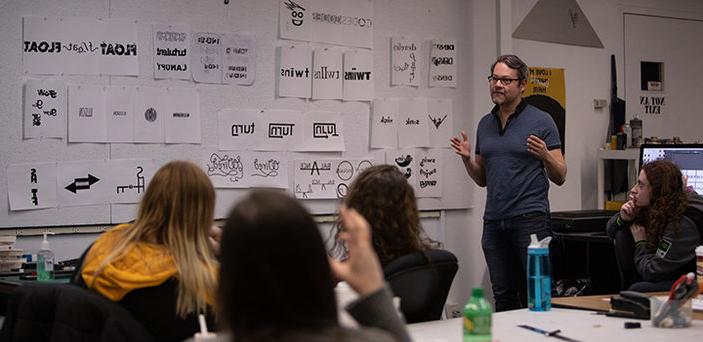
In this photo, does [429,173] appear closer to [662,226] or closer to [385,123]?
[385,123]

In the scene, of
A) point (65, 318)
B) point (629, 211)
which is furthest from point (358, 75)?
point (65, 318)

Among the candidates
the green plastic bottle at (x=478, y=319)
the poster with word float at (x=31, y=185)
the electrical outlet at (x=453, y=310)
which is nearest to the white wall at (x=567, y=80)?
the electrical outlet at (x=453, y=310)

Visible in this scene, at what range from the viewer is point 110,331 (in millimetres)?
2115

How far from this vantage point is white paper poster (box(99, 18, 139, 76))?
446cm

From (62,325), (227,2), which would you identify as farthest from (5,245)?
(62,325)

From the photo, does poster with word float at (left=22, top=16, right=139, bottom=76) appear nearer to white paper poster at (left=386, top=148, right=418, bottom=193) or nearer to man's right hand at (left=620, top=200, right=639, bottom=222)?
white paper poster at (left=386, top=148, right=418, bottom=193)

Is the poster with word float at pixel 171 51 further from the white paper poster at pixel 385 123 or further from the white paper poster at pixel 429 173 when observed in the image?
the white paper poster at pixel 429 173

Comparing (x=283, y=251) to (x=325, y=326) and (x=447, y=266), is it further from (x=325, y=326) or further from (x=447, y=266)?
(x=447, y=266)

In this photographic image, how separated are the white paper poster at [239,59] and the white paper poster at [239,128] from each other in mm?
169

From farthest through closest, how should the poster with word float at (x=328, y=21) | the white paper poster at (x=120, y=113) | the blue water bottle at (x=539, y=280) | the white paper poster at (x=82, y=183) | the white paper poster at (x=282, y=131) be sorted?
the poster with word float at (x=328, y=21)
the white paper poster at (x=282, y=131)
the white paper poster at (x=120, y=113)
the white paper poster at (x=82, y=183)
the blue water bottle at (x=539, y=280)

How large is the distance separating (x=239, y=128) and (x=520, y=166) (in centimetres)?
150

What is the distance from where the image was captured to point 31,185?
14.1 feet

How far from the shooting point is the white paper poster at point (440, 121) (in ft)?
18.1

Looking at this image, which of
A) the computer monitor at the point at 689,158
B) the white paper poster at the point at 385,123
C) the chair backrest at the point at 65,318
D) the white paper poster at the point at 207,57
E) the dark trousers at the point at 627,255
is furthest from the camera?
the white paper poster at the point at 385,123
